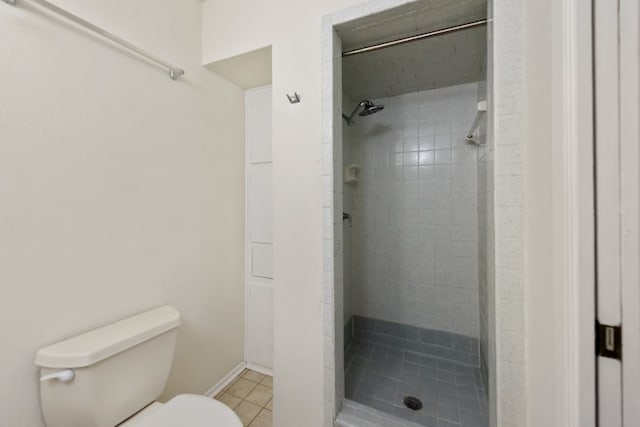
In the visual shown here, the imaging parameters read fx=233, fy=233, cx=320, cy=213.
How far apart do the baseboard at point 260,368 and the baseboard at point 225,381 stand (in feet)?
0.14

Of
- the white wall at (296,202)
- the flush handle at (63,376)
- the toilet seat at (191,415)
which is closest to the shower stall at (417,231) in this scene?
the white wall at (296,202)

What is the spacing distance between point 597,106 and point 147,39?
1766mm

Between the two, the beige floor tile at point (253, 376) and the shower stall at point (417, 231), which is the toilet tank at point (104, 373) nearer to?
the beige floor tile at point (253, 376)

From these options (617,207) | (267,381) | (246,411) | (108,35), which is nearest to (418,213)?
(617,207)

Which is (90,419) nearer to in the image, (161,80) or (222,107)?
(161,80)

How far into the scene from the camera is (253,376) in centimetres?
172

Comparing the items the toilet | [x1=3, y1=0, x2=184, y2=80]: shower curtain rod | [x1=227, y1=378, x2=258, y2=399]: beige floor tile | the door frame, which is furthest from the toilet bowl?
[x1=3, y1=0, x2=184, y2=80]: shower curtain rod

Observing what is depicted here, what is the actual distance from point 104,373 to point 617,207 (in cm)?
160

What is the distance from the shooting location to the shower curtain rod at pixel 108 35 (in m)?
0.85

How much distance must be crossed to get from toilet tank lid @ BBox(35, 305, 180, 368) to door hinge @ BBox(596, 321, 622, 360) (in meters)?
1.45

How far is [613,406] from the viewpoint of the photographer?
52 centimetres

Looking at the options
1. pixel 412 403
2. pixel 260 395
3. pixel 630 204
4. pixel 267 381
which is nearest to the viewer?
pixel 630 204

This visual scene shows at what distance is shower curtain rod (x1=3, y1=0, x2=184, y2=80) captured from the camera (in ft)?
2.80

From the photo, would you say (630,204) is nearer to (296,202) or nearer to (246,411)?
(296,202)
